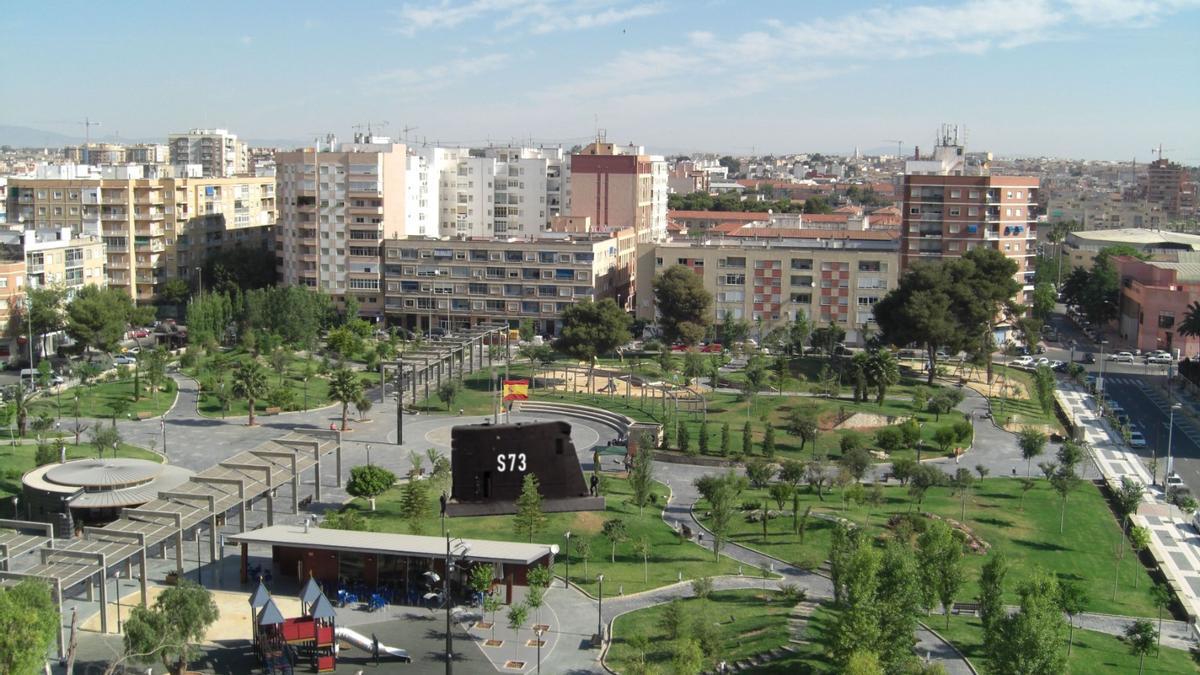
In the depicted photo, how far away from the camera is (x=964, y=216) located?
93875 mm

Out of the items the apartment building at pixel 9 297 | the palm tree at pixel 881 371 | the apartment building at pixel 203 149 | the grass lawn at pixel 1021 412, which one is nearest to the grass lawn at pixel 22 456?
the apartment building at pixel 9 297

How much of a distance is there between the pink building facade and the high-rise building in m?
8.38

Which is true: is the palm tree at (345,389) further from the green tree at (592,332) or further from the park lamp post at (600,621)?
the park lamp post at (600,621)

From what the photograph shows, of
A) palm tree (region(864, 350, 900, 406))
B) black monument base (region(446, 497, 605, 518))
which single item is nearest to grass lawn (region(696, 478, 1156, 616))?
black monument base (region(446, 497, 605, 518))

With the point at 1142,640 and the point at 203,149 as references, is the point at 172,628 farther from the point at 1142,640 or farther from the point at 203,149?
the point at 203,149

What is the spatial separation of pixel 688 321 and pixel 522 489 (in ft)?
148

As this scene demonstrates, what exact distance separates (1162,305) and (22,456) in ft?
246

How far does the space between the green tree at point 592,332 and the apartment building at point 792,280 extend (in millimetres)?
15067

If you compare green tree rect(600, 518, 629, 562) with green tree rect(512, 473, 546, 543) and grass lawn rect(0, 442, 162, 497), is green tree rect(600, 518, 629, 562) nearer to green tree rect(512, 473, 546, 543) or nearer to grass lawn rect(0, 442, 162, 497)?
green tree rect(512, 473, 546, 543)

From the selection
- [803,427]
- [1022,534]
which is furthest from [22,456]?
[1022,534]

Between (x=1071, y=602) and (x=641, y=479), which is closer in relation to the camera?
(x=1071, y=602)

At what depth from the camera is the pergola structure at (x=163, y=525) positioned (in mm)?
32875

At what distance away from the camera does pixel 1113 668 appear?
33.3m

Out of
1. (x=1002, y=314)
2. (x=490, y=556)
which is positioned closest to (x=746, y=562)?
(x=490, y=556)
